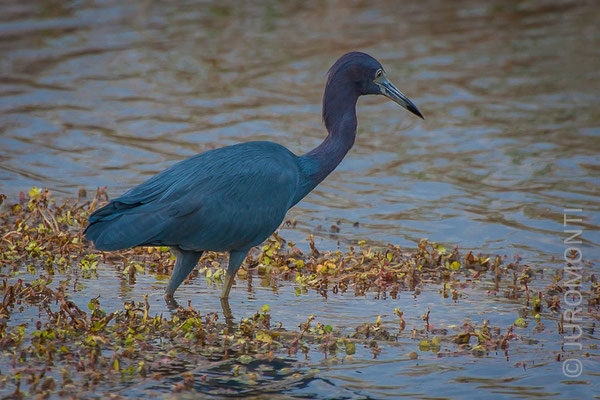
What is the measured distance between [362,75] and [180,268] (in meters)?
2.48

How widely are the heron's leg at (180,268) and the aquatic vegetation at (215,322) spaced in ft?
0.76

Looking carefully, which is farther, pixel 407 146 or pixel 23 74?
pixel 23 74

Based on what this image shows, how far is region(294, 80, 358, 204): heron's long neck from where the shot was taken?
803 centimetres

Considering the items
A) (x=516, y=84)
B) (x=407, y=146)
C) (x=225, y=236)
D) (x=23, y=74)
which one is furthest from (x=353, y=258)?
(x=23, y=74)

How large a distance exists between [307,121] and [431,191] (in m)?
3.14

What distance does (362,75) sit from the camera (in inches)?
326

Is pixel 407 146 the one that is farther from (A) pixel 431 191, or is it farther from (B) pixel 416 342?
(B) pixel 416 342

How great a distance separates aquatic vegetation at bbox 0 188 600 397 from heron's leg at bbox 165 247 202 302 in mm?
231

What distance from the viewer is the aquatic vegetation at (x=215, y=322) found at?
5.89 meters

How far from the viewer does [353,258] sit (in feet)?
27.5
